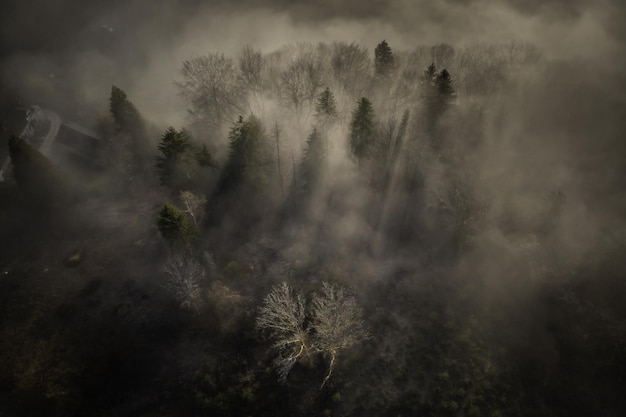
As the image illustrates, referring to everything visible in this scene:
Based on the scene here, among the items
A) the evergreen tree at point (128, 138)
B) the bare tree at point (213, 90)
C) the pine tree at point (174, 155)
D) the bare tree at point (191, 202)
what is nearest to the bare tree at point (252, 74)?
the bare tree at point (213, 90)

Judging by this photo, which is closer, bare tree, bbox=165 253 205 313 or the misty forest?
the misty forest

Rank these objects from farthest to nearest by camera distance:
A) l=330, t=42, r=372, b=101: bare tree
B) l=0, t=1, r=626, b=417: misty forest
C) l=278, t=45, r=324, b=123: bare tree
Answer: l=330, t=42, r=372, b=101: bare tree, l=278, t=45, r=324, b=123: bare tree, l=0, t=1, r=626, b=417: misty forest

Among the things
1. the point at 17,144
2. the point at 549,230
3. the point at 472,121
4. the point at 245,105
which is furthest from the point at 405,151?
the point at 17,144

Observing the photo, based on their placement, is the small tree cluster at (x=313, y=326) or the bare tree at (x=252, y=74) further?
the bare tree at (x=252, y=74)

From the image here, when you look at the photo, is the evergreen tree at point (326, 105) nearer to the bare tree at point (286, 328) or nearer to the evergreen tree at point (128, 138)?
the bare tree at point (286, 328)

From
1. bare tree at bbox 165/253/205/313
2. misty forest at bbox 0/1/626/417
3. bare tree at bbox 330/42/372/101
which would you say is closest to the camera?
misty forest at bbox 0/1/626/417

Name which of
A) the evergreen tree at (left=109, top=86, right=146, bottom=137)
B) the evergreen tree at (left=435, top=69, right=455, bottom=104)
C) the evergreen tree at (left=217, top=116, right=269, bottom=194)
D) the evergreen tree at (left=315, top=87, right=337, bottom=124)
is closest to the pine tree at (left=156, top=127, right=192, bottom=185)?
the evergreen tree at (left=217, top=116, right=269, bottom=194)

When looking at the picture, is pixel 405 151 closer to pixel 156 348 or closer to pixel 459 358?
pixel 459 358

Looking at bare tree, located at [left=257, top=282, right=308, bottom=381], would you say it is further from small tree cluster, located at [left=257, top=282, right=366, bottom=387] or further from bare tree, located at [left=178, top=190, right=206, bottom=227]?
bare tree, located at [left=178, top=190, right=206, bottom=227]
